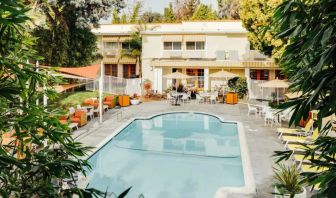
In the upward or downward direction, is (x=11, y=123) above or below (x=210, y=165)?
above

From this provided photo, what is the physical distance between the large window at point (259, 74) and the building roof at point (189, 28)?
4.01m

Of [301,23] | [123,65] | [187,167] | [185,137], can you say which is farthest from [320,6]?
[123,65]

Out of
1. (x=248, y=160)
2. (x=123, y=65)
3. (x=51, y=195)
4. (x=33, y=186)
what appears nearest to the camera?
(x=51, y=195)

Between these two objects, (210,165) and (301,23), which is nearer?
(301,23)

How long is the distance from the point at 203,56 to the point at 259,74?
Result: 586 cm

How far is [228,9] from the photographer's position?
205 feet

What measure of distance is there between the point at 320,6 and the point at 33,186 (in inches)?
143

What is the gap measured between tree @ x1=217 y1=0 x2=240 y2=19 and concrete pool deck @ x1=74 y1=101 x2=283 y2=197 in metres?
35.9

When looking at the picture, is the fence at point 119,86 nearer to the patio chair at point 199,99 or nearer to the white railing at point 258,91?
the patio chair at point 199,99

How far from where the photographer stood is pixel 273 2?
22953 millimetres

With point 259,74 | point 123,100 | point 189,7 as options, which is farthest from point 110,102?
point 189,7

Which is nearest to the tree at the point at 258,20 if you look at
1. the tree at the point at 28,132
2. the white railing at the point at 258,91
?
the white railing at the point at 258,91

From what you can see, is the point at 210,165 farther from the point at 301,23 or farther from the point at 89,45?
the point at 89,45

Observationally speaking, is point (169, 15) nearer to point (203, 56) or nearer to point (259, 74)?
point (203, 56)
